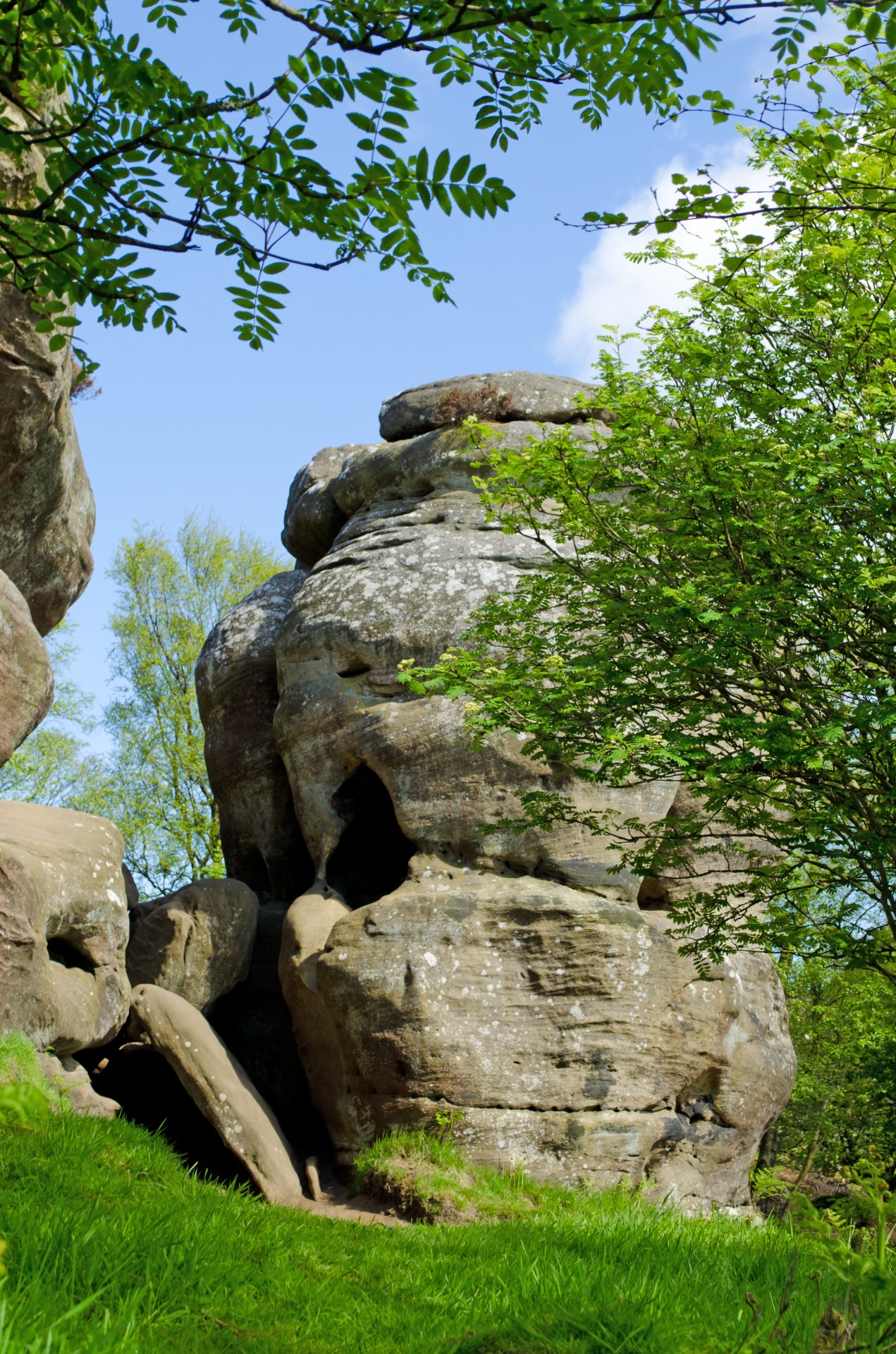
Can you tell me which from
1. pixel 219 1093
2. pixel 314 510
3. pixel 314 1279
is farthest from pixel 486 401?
pixel 314 1279

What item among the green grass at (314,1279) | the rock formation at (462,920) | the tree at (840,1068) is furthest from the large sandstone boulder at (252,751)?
the tree at (840,1068)

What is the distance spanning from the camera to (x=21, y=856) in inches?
387

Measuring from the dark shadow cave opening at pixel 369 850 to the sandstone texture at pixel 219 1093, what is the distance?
2.88m

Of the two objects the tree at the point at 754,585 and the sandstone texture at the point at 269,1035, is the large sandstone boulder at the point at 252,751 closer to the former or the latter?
the sandstone texture at the point at 269,1035

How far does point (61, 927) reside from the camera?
34.1 ft

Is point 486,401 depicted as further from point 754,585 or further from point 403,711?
point 754,585

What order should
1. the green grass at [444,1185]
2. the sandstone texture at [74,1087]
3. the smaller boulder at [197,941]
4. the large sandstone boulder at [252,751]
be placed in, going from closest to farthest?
the sandstone texture at [74,1087], the green grass at [444,1185], the smaller boulder at [197,941], the large sandstone boulder at [252,751]

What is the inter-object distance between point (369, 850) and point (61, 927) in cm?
450

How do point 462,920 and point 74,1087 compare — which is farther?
point 462,920

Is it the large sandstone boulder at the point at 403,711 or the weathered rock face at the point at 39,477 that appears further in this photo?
the large sandstone boulder at the point at 403,711

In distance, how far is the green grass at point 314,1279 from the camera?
3588 millimetres

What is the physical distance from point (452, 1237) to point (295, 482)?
41.5 feet

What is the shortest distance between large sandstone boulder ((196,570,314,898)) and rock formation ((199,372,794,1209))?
0.05m

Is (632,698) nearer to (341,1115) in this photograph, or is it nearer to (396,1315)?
(396,1315)
